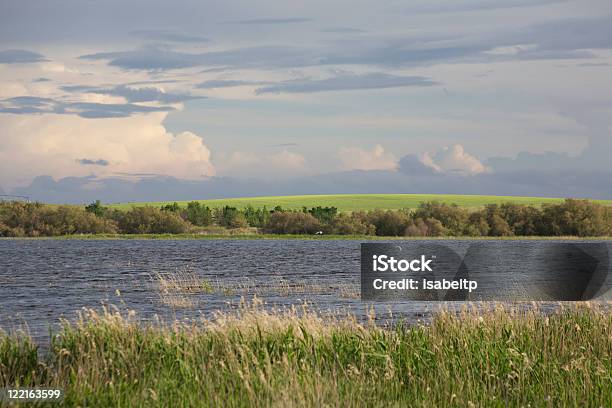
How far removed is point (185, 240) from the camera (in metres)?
164

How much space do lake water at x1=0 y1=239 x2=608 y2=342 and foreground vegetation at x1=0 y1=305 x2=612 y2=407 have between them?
5.48 feet

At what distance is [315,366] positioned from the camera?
14.7m

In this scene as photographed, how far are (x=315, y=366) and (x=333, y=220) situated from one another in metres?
137

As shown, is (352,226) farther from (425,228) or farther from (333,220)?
(425,228)

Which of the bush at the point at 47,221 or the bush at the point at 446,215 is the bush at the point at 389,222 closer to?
the bush at the point at 446,215

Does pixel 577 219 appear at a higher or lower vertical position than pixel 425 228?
higher

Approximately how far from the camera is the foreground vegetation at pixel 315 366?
41.6ft

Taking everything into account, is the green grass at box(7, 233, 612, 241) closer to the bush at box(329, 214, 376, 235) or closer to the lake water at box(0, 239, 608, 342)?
the bush at box(329, 214, 376, 235)

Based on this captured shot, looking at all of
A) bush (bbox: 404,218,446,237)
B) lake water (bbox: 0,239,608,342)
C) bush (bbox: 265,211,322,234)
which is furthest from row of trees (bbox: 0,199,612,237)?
lake water (bbox: 0,239,608,342)

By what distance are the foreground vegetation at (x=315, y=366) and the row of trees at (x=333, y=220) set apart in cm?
12601

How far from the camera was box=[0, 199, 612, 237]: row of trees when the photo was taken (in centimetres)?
14462

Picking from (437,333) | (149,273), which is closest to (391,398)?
(437,333)

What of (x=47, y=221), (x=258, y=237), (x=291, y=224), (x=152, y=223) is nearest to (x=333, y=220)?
(x=291, y=224)

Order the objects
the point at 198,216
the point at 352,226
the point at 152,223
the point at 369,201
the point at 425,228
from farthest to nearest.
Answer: the point at 369,201, the point at 198,216, the point at 152,223, the point at 352,226, the point at 425,228
